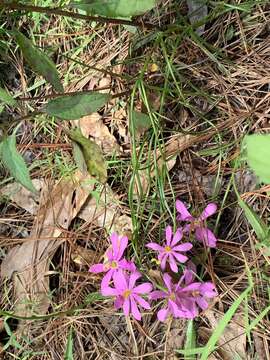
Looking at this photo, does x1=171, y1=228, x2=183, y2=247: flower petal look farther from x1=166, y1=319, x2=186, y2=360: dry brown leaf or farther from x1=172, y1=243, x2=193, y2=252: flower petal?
x1=166, y1=319, x2=186, y2=360: dry brown leaf

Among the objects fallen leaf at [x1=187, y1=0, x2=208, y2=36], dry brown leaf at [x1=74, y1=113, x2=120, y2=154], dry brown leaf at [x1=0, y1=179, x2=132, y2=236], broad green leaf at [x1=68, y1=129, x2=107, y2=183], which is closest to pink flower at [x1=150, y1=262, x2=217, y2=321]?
dry brown leaf at [x1=0, y1=179, x2=132, y2=236]

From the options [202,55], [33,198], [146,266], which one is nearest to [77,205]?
[33,198]

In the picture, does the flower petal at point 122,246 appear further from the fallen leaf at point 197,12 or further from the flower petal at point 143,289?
the fallen leaf at point 197,12

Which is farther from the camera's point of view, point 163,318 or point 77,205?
point 77,205

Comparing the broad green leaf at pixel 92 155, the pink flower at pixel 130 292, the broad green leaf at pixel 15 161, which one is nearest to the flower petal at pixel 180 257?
the pink flower at pixel 130 292

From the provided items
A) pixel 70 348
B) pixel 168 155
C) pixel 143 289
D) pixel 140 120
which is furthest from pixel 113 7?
pixel 70 348

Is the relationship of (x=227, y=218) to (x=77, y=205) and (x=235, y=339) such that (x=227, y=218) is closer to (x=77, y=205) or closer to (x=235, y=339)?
(x=235, y=339)

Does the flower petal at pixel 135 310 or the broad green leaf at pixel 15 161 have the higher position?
the broad green leaf at pixel 15 161
